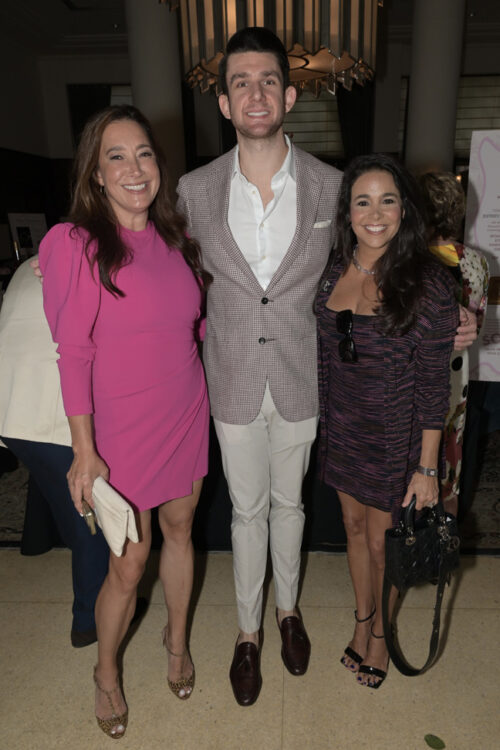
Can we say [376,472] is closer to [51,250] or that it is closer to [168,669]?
[168,669]

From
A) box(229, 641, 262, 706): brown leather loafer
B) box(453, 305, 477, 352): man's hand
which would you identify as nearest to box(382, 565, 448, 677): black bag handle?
box(229, 641, 262, 706): brown leather loafer

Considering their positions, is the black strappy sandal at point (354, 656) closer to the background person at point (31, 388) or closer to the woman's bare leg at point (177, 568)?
the woman's bare leg at point (177, 568)

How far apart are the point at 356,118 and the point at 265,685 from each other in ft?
24.3

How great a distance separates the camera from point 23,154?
742cm

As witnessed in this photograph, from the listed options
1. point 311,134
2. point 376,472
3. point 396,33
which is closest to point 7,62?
point 311,134

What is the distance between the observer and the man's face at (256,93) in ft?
5.08

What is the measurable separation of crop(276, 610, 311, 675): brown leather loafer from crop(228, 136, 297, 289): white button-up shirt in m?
1.20

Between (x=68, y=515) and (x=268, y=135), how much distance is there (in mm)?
1416

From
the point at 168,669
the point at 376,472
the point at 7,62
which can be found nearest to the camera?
the point at 376,472

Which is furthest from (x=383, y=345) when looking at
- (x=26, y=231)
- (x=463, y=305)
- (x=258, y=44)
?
(x=26, y=231)

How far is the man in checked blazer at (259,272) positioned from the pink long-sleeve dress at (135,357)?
0.39 ft

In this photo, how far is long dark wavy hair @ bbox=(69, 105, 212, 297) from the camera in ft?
4.45

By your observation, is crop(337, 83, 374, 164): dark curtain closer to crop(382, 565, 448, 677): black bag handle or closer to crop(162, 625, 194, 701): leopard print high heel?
crop(382, 565, 448, 677): black bag handle

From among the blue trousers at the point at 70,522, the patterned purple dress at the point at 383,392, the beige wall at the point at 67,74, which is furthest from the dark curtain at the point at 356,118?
the blue trousers at the point at 70,522
